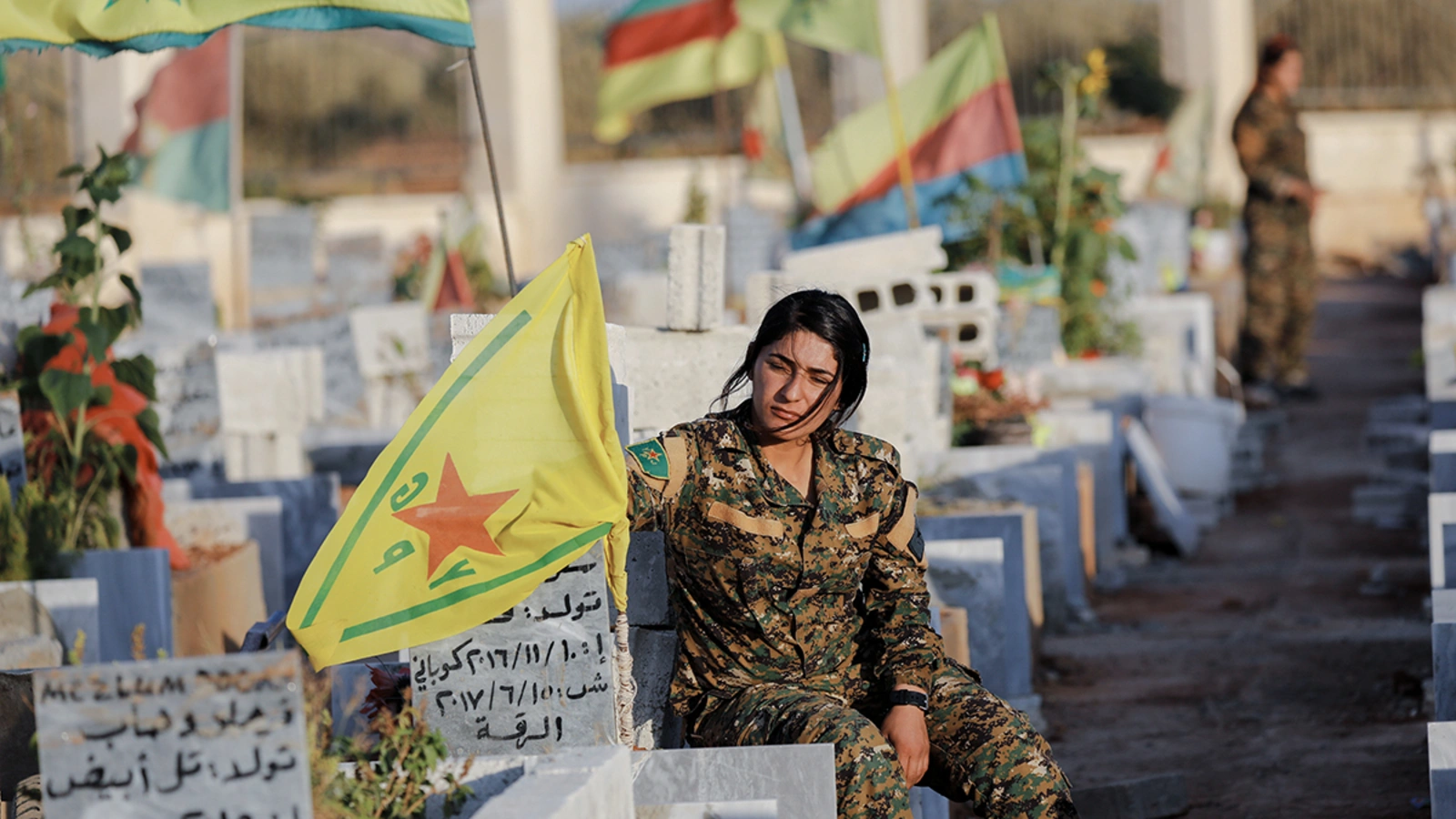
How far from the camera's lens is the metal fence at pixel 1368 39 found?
2706 cm

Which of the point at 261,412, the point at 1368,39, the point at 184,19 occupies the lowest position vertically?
the point at 261,412

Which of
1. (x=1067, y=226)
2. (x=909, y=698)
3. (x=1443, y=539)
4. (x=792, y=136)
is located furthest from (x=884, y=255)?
(x=792, y=136)

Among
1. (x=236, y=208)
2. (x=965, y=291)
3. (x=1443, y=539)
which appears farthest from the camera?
(x=236, y=208)

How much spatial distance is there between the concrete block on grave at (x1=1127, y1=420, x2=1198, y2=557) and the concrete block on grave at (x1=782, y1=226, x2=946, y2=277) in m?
1.86

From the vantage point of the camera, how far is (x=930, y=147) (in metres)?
10.5

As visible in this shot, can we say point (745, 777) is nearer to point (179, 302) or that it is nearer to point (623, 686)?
point (623, 686)

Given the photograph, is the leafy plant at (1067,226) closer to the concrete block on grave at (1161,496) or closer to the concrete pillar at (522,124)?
the concrete block on grave at (1161,496)

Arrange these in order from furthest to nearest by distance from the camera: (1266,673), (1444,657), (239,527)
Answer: (239,527) → (1266,673) → (1444,657)

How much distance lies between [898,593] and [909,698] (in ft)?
0.90

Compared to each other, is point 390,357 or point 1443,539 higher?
point 390,357

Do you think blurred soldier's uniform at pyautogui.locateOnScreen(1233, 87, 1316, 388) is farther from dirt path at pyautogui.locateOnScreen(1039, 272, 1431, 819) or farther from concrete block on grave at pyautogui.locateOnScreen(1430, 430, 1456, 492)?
concrete block on grave at pyautogui.locateOnScreen(1430, 430, 1456, 492)

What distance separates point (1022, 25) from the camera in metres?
29.9

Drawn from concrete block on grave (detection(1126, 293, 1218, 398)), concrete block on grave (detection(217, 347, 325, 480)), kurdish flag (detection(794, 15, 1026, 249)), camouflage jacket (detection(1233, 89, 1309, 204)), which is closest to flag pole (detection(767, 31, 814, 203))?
concrete block on grave (detection(1126, 293, 1218, 398))

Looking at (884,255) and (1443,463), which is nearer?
(1443,463)
